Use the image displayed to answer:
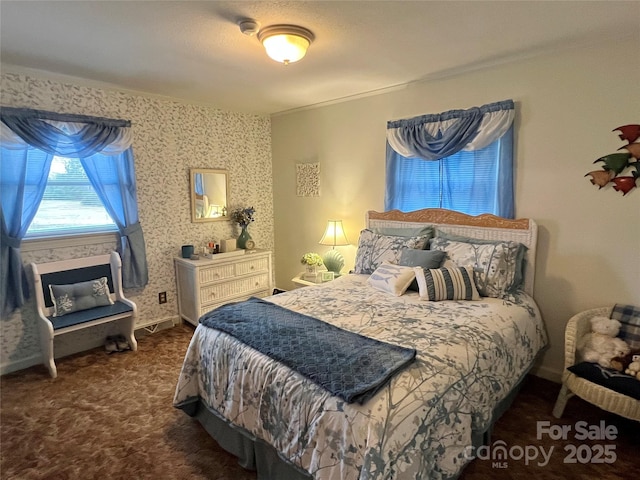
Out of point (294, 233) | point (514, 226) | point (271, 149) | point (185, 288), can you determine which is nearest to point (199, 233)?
point (185, 288)

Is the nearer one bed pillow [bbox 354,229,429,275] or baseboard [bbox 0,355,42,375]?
baseboard [bbox 0,355,42,375]

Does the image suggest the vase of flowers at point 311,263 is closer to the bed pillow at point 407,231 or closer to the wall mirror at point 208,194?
the bed pillow at point 407,231

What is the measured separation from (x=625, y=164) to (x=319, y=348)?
7.35ft

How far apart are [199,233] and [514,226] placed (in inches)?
121

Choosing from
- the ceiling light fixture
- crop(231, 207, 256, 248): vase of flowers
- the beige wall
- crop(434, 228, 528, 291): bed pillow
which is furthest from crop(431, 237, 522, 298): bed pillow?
crop(231, 207, 256, 248): vase of flowers

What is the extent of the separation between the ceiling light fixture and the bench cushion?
7.91 feet

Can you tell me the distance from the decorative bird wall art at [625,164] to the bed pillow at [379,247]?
1262mm

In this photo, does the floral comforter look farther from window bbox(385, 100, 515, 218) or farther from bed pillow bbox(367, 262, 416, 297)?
window bbox(385, 100, 515, 218)

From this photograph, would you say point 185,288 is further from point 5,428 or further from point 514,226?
point 514,226

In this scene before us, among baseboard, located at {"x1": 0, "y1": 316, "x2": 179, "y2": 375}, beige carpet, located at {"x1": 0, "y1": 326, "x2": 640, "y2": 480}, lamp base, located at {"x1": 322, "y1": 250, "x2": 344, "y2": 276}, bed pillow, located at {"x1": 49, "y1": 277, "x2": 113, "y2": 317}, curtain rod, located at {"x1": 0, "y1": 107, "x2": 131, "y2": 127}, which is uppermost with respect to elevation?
curtain rod, located at {"x1": 0, "y1": 107, "x2": 131, "y2": 127}

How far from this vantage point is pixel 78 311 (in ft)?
9.78

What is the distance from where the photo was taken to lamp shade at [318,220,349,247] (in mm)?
3727

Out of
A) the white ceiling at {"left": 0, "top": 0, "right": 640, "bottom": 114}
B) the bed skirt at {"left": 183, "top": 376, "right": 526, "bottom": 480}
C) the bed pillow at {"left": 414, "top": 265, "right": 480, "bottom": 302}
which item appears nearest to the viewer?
the bed skirt at {"left": 183, "top": 376, "right": 526, "bottom": 480}

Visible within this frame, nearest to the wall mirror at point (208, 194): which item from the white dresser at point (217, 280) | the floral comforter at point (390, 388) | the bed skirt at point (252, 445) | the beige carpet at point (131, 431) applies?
the white dresser at point (217, 280)
